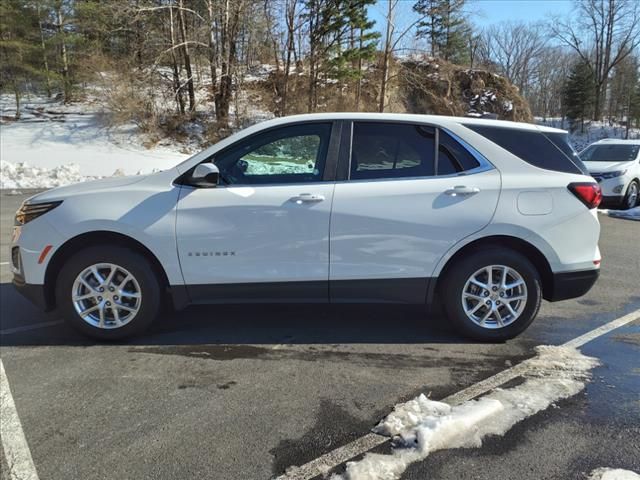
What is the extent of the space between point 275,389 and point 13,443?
150cm

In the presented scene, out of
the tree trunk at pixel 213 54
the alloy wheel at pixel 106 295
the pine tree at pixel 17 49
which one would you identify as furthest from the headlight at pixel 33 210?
the pine tree at pixel 17 49

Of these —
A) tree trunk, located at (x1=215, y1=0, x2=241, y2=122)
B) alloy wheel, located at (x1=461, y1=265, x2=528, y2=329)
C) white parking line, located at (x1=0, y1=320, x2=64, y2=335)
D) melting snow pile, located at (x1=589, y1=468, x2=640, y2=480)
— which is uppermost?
tree trunk, located at (x1=215, y1=0, x2=241, y2=122)

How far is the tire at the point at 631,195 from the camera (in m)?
12.1

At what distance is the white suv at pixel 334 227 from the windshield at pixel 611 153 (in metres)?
10.6

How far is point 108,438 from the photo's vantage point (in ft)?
8.85

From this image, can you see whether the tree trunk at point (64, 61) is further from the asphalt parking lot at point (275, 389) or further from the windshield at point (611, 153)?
the asphalt parking lot at point (275, 389)

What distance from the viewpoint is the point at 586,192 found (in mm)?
3836

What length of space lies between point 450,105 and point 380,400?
29.9m

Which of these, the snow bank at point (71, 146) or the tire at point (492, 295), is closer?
the tire at point (492, 295)

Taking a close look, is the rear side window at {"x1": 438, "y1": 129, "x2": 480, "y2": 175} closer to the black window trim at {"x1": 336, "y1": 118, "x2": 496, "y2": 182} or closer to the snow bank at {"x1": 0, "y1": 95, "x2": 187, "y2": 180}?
the black window trim at {"x1": 336, "y1": 118, "x2": 496, "y2": 182}

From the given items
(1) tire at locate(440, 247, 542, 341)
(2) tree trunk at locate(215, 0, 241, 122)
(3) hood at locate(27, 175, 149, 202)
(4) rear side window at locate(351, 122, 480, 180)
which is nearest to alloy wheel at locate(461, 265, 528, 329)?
(1) tire at locate(440, 247, 542, 341)

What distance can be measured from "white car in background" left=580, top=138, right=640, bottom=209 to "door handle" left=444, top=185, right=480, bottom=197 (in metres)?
9.77

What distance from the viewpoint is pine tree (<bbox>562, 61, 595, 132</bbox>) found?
5619 cm

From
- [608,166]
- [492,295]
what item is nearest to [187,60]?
[608,166]
